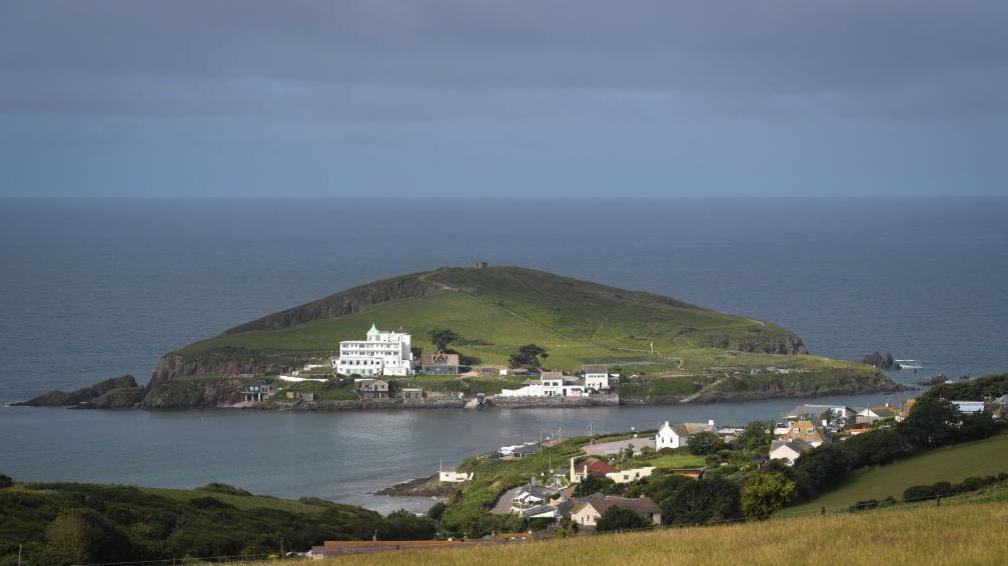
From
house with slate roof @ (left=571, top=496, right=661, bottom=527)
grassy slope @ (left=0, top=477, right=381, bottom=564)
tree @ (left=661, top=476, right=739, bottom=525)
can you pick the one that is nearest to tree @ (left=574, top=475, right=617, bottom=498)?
house with slate roof @ (left=571, top=496, right=661, bottom=527)

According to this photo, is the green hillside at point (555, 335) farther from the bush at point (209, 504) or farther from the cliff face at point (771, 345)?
the bush at point (209, 504)

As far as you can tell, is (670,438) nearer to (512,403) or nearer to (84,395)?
(512,403)

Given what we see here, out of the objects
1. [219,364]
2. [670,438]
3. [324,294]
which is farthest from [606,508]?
[324,294]

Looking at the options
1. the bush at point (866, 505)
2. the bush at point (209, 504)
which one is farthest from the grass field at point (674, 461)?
the bush at point (209, 504)

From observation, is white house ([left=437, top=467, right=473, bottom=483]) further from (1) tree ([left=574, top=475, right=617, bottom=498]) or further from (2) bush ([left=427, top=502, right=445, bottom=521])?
(1) tree ([left=574, top=475, right=617, bottom=498])

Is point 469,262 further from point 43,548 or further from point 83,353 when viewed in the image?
point 43,548

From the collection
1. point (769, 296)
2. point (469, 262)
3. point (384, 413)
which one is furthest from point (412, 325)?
point (469, 262)
